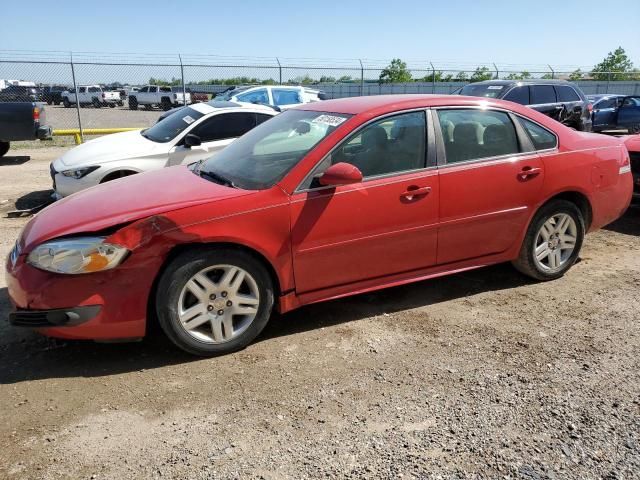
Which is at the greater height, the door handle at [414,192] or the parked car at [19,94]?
the parked car at [19,94]

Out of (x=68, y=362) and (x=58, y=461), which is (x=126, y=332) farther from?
(x=58, y=461)

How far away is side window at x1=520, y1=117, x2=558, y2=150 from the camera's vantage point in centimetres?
443

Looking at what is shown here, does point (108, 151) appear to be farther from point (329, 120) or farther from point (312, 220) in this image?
point (312, 220)

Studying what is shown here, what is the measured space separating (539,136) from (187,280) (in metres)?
3.12

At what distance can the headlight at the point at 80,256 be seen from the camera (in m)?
3.13

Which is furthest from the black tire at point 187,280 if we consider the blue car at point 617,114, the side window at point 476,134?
→ the blue car at point 617,114

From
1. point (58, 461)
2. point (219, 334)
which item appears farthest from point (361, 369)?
point (58, 461)

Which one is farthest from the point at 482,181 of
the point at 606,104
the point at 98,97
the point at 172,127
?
the point at 98,97

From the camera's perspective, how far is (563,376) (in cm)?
321

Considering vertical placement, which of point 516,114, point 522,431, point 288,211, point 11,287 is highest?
point 516,114

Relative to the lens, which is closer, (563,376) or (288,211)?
(563,376)

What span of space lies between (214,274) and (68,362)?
3.62 feet

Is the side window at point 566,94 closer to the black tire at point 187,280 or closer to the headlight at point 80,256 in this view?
the black tire at point 187,280

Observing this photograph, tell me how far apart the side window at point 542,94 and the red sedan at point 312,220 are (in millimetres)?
8203
